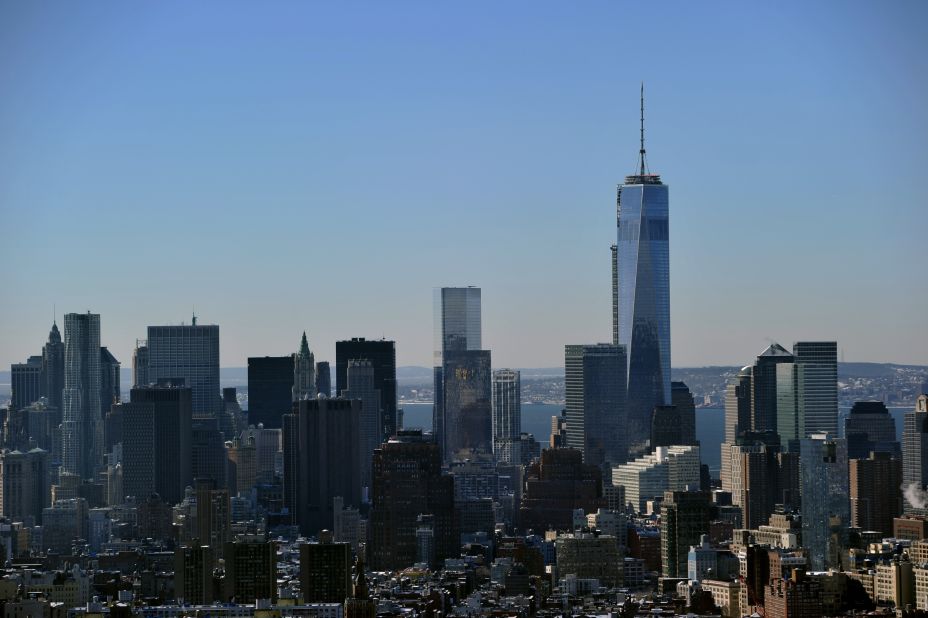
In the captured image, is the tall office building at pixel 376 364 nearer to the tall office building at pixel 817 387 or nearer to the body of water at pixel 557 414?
the body of water at pixel 557 414

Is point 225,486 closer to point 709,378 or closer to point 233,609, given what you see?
point 709,378

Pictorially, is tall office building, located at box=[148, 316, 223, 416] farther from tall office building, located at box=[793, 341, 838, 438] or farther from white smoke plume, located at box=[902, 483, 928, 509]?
white smoke plume, located at box=[902, 483, 928, 509]

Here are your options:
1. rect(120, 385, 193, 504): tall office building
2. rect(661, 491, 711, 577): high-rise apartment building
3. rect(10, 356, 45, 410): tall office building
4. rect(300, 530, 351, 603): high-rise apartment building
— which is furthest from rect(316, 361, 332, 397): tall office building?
rect(300, 530, 351, 603): high-rise apartment building

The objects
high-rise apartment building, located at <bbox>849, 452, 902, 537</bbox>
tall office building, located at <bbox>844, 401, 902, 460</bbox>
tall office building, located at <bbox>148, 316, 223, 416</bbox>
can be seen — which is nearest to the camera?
high-rise apartment building, located at <bbox>849, 452, 902, 537</bbox>

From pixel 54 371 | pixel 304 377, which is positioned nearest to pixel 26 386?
pixel 54 371

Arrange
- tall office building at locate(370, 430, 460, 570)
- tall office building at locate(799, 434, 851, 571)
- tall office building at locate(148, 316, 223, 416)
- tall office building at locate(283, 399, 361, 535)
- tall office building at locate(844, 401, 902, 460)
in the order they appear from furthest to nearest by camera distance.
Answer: tall office building at locate(148, 316, 223, 416)
tall office building at locate(283, 399, 361, 535)
tall office building at locate(844, 401, 902, 460)
tall office building at locate(370, 430, 460, 570)
tall office building at locate(799, 434, 851, 571)

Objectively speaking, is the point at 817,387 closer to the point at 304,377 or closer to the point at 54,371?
the point at 304,377

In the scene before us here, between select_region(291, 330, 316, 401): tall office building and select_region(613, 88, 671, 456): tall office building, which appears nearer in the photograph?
select_region(291, 330, 316, 401): tall office building
